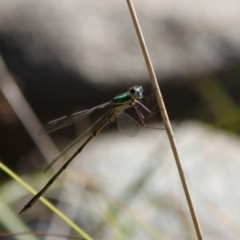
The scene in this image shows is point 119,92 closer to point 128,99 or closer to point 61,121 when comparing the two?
point 61,121

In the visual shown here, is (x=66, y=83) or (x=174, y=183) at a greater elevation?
(x=66, y=83)

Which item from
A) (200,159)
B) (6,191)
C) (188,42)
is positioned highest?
(6,191)

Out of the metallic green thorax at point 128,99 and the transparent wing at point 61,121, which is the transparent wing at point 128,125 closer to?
the metallic green thorax at point 128,99

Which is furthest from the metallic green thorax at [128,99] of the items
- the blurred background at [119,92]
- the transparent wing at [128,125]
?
the blurred background at [119,92]

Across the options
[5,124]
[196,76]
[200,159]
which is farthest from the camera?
[196,76]

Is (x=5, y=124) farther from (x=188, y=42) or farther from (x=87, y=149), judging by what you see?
(x=188, y=42)

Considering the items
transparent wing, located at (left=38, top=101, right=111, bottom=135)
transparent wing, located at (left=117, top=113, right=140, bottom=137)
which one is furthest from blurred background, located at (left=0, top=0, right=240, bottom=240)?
transparent wing, located at (left=117, top=113, right=140, bottom=137)

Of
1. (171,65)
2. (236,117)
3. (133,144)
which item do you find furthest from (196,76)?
(236,117)
